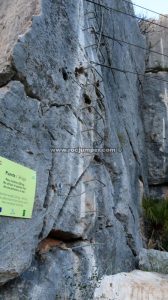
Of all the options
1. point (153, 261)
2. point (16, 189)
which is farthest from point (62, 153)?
point (153, 261)

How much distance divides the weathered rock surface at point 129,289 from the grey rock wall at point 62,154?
0.15m

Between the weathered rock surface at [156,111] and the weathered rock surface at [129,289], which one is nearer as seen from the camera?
the weathered rock surface at [129,289]

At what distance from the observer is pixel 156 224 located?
7504 millimetres

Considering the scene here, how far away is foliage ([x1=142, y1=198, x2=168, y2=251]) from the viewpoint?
7.42 meters

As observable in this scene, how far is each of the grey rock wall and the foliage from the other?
45.4 inches

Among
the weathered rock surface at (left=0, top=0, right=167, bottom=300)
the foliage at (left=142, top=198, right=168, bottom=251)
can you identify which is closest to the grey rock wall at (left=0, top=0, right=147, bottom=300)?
the weathered rock surface at (left=0, top=0, right=167, bottom=300)

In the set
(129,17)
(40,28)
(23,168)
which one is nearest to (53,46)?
(40,28)

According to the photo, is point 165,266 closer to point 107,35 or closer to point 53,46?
point 53,46

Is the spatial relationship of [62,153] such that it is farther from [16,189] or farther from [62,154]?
[16,189]

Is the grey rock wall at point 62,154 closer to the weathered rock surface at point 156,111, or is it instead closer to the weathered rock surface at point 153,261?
the weathered rock surface at point 153,261

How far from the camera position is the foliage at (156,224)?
7418 millimetres

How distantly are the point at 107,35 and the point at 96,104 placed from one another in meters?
2.00

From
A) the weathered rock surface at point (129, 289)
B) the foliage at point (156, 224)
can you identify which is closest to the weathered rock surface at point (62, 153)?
the weathered rock surface at point (129, 289)

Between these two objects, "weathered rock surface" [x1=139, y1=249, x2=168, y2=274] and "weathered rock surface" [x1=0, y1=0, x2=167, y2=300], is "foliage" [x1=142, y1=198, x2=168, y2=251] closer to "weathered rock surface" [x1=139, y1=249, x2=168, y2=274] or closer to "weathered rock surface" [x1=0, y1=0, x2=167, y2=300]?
"weathered rock surface" [x1=0, y1=0, x2=167, y2=300]
